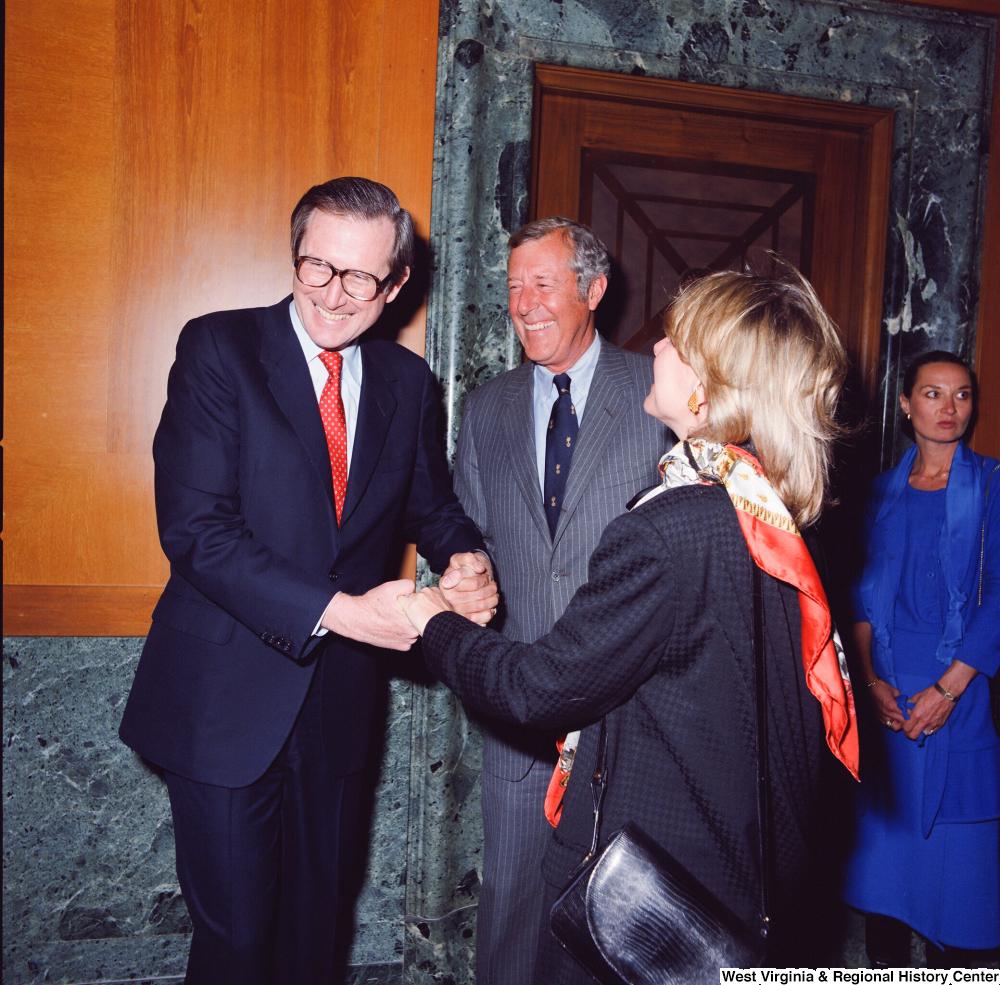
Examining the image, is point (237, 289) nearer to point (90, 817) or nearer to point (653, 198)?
point (653, 198)

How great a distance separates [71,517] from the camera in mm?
2422

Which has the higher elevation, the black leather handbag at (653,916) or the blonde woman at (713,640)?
the blonde woman at (713,640)

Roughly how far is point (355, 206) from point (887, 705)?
2.18 metres

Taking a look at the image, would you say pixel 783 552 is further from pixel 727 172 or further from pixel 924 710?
pixel 727 172

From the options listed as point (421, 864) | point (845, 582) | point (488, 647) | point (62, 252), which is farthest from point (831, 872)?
point (62, 252)

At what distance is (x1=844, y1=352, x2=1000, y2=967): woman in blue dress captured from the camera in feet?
7.92

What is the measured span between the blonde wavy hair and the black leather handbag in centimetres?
22

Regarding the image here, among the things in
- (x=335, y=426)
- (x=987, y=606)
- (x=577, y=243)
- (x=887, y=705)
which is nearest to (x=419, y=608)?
(x=335, y=426)

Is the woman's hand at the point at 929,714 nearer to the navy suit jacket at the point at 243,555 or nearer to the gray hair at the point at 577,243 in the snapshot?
the gray hair at the point at 577,243

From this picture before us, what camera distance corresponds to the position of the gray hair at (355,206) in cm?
185

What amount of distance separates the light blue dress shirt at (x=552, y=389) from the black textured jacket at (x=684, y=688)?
1127mm

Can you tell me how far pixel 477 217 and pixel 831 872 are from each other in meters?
2.50

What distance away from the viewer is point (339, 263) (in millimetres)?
1853

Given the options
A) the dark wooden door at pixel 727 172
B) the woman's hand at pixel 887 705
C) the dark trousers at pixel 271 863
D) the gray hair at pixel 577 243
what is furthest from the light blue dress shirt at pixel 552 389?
the woman's hand at pixel 887 705
